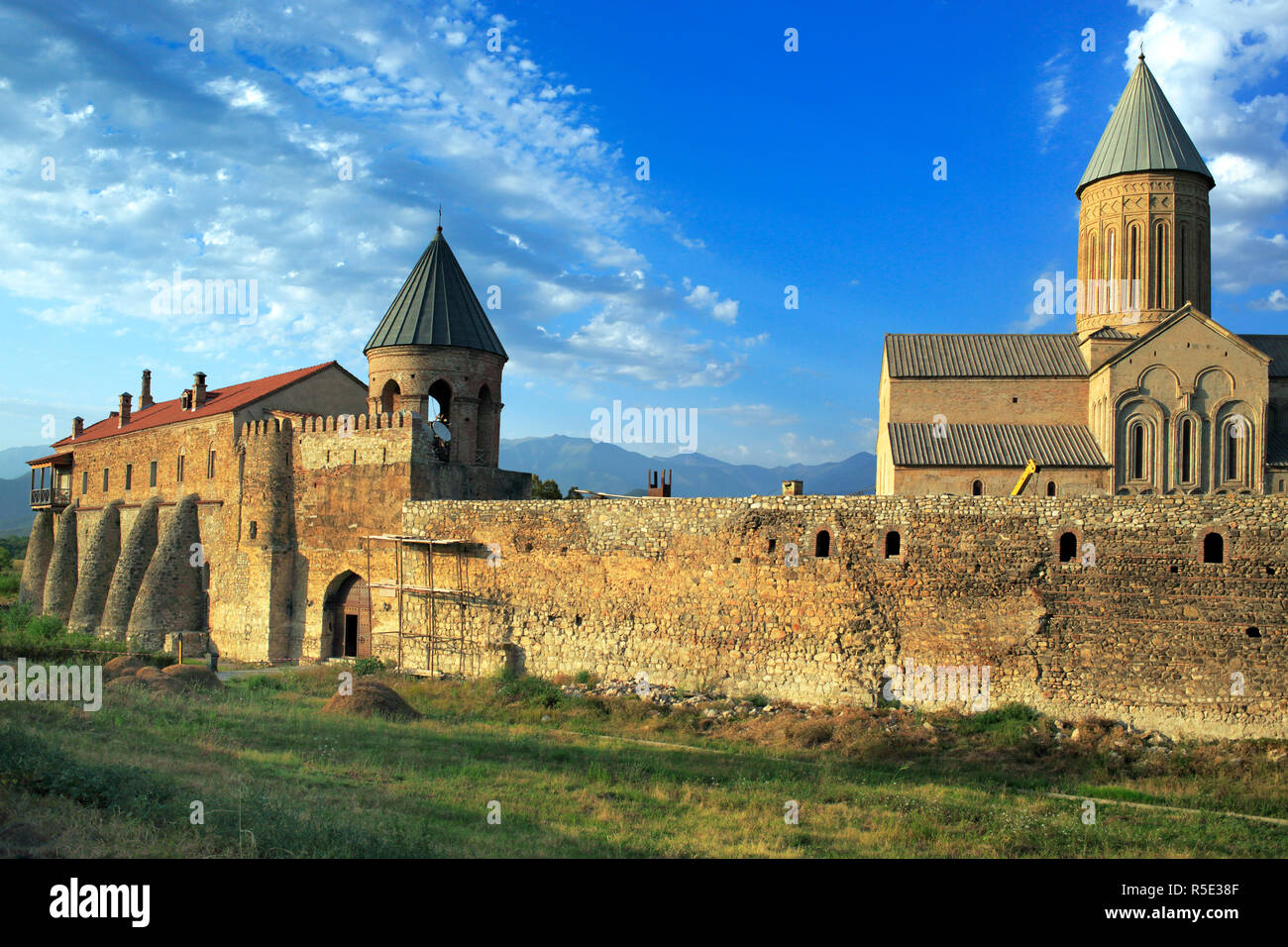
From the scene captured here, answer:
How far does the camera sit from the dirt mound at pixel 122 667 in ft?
62.4

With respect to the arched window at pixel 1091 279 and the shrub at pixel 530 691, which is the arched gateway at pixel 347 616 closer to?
the shrub at pixel 530 691

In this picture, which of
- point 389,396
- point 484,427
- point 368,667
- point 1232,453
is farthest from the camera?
→ point 389,396

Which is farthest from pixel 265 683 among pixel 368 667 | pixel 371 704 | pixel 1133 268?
pixel 1133 268

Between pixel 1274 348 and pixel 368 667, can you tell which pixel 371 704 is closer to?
pixel 368 667

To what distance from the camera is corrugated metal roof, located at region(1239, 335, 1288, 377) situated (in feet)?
85.1

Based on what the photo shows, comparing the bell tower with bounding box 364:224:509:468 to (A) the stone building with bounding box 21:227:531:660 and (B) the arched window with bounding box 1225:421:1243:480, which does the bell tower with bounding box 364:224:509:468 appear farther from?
(B) the arched window with bounding box 1225:421:1243:480

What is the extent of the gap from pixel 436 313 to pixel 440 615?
8581 mm

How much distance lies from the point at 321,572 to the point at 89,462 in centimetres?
1678

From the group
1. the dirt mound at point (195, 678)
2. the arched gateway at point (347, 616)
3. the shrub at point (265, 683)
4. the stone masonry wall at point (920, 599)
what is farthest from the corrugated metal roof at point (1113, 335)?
the dirt mound at point (195, 678)

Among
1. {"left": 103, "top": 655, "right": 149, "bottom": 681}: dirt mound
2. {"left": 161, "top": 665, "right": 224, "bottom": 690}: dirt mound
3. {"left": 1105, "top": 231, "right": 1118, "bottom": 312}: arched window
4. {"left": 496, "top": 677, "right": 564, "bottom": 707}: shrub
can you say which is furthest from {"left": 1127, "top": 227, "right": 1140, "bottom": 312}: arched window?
{"left": 103, "top": 655, "right": 149, "bottom": 681}: dirt mound

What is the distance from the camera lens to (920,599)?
1650 cm
